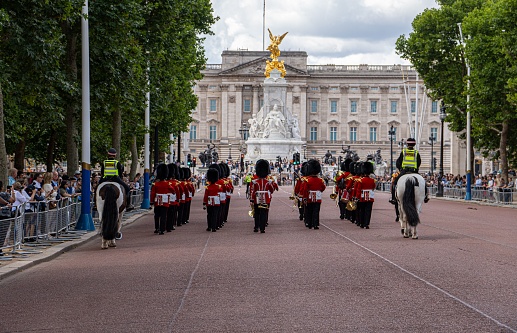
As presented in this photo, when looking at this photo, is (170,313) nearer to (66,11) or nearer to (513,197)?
(66,11)

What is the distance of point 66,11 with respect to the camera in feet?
76.6

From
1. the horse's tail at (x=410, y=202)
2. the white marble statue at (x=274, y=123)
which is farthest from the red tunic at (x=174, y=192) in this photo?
the white marble statue at (x=274, y=123)

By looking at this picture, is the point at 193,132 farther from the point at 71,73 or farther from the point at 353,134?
the point at 71,73

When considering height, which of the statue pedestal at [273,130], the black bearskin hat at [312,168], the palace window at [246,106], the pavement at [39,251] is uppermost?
the palace window at [246,106]

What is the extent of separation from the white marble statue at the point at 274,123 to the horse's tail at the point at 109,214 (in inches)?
3719

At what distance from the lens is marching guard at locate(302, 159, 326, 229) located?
2834 centimetres

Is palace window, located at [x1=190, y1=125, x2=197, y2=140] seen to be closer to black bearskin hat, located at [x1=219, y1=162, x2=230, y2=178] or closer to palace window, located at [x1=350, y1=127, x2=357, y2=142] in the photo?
palace window, located at [x1=350, y1=127, x2=357, y2=142]

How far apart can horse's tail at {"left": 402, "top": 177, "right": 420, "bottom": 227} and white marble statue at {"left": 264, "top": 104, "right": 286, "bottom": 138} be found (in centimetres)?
9342

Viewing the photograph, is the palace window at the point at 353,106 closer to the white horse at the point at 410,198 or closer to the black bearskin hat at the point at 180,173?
the black bearskin hat at the point at 180,173

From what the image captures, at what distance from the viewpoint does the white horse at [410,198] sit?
23.2 m

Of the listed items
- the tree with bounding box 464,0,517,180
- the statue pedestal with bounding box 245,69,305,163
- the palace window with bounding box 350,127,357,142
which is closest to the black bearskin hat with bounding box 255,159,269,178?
the tree with bounding box 464,0,517,180

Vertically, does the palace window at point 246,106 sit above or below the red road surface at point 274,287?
above

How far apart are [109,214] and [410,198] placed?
7.02 metres

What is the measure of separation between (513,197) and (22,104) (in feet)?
90.0
